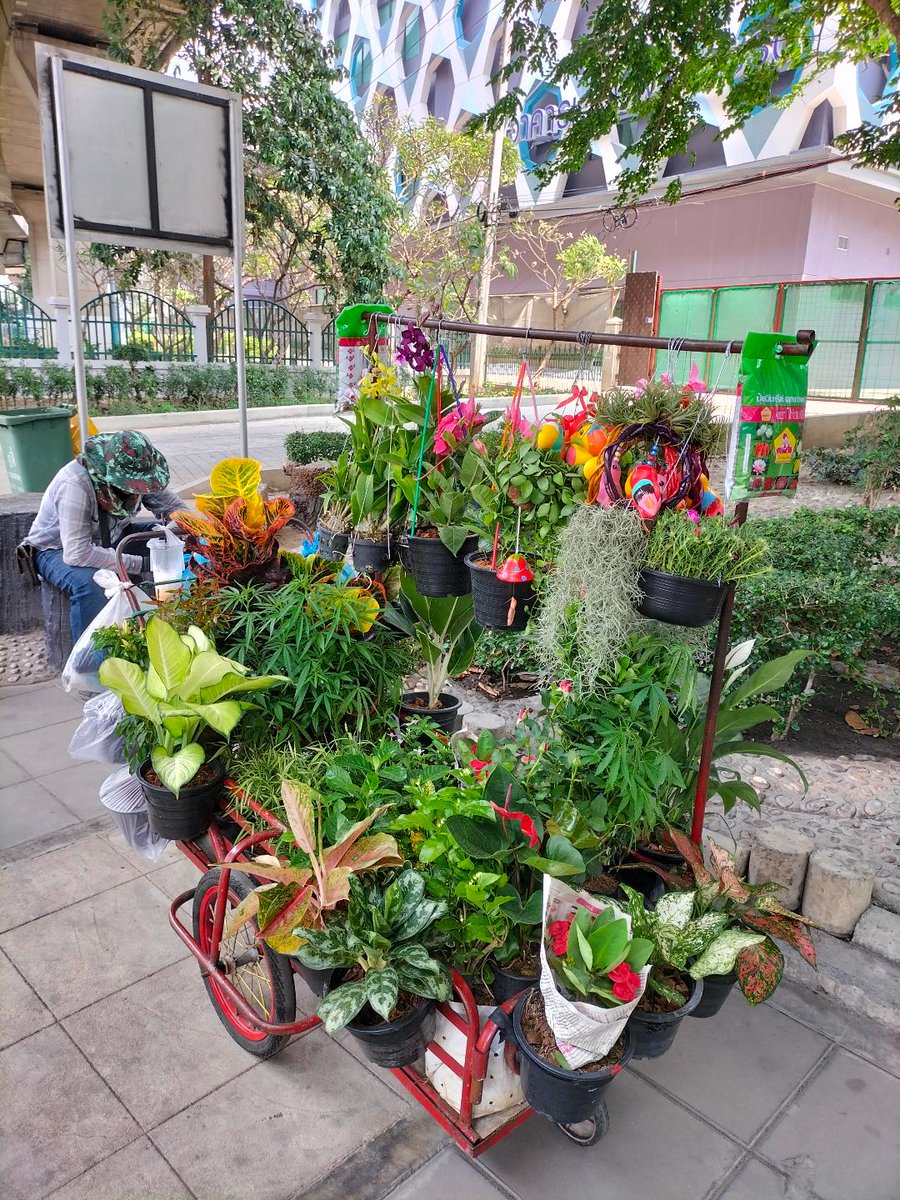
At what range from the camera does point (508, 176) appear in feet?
68.0

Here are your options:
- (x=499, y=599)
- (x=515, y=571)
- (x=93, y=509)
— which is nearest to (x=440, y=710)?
(x=499, y=599)

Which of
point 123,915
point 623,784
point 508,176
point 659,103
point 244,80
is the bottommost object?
point 123,915

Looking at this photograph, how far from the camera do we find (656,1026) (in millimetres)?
1563

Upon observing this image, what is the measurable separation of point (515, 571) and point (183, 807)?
1.02 m

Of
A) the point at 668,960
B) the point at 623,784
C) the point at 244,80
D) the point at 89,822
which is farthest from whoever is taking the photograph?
the point at 244,80

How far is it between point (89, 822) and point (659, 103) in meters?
6.30

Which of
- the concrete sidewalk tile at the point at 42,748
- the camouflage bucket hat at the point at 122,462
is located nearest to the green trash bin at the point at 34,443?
the camouflage bucket hat at the point at 122,462

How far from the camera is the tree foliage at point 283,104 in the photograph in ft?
35.7

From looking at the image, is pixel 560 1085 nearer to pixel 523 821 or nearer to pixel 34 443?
pixel 523 821

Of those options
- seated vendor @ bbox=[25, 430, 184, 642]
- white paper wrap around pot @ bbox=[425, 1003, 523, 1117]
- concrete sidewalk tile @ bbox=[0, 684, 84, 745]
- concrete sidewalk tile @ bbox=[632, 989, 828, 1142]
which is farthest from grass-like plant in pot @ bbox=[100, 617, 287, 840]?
concrete sidewalk tile @ bbox=[0, 684, 84, 745]

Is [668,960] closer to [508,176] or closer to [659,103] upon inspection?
[659,103]

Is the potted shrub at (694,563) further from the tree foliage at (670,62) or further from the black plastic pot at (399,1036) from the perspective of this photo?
the tree foliage at (670,62)

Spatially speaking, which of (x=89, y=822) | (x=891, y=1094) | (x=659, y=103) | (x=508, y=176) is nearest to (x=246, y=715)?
(x=89, y=822)

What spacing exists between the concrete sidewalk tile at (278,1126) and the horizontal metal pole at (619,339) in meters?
1.98
